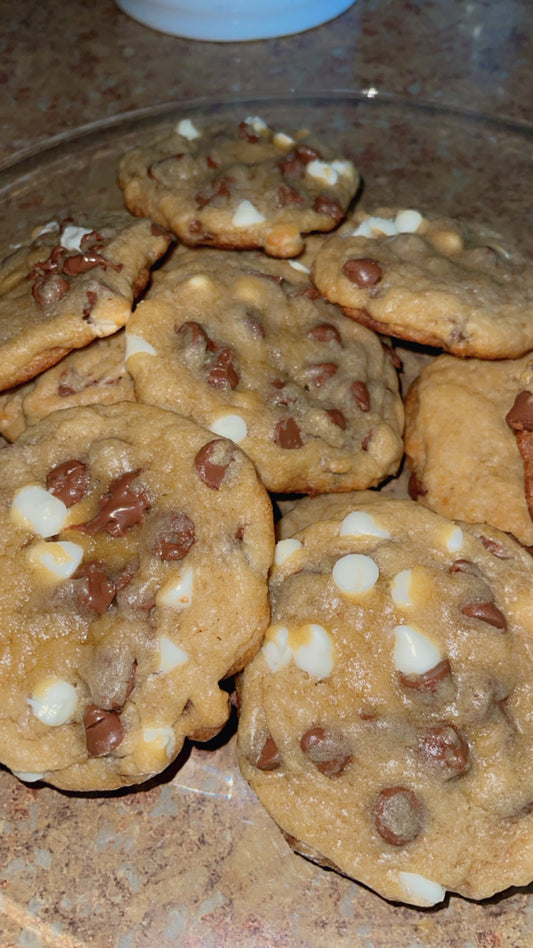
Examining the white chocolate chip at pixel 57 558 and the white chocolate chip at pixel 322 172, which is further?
the white chocolate chip at pixel 322 172

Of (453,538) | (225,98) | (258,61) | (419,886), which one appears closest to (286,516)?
(453,538)

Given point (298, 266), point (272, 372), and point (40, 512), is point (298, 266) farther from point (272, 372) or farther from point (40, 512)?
point (40, 512)

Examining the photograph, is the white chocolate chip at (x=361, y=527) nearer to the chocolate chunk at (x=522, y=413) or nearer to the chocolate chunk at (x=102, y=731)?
the chocolate chunk at (x=522, y=413)

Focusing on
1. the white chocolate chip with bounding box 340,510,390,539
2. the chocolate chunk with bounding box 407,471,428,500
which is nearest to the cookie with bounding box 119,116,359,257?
the chocolate chunk with bounding box 407,471,428,500

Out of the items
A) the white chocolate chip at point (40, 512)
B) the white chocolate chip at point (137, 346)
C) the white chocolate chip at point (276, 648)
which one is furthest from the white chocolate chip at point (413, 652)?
the white chocolate chip at point (137, 346)

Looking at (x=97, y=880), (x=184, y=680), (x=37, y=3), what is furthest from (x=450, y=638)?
(x=37, y=3)

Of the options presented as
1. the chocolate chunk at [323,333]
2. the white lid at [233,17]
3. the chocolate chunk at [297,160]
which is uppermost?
the white lid at [233,17]
